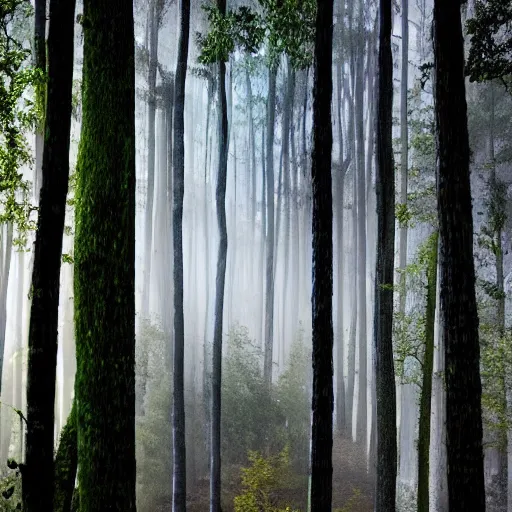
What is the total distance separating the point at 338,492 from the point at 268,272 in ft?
23.6

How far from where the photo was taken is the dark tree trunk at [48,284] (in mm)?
4176

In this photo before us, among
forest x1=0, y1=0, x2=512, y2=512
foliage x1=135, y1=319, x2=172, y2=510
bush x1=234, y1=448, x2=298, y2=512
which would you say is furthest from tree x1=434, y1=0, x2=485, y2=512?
foliage x1=135, y1=319, x2=172, y2=510

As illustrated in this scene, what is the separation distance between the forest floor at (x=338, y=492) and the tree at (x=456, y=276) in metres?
9.35

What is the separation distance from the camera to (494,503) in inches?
495

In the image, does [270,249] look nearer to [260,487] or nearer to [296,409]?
[296,409]

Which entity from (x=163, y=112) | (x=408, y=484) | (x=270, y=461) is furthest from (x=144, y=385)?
(x=163, y=112)

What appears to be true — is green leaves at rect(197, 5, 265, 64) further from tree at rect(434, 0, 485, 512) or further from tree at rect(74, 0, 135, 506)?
tree at rect(74, 0, 135, 506)

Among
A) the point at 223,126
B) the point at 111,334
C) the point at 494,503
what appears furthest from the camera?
the point at 494,503

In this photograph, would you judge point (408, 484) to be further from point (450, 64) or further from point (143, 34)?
point (143, 34)

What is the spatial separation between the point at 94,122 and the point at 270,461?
1214cm

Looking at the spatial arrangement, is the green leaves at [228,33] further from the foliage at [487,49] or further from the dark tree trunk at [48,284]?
the dark tree trunk at [48,284]

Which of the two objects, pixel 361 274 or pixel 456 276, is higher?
pixel 361 274

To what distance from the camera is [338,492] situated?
583 inches

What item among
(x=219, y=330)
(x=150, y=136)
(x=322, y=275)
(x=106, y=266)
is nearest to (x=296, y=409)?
(x=219, y=330)
